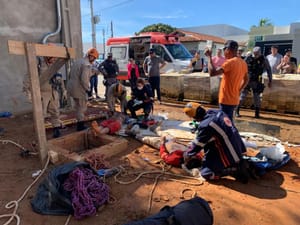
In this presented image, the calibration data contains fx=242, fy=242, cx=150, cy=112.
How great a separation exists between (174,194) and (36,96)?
227 centimetres

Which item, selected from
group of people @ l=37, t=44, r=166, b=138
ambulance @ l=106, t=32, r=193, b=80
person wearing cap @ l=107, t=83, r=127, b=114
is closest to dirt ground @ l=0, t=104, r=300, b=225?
group of people @ l=37, t=44, r=166, b=138

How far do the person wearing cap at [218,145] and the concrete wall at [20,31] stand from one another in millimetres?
5538

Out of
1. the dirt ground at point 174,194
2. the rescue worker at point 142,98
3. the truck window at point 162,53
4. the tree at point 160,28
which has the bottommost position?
the dirt ground at point 174,194

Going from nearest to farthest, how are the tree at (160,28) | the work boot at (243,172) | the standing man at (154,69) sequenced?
1. the work boot at (243,172)
2. the standing man at (154,69)
3. the tree at (160,28)

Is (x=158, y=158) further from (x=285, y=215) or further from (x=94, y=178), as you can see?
(x=285, y=215)

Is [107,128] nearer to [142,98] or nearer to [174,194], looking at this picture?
[142,98]

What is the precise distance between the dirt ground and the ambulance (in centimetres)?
712

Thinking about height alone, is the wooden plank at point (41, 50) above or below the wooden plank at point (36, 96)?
above

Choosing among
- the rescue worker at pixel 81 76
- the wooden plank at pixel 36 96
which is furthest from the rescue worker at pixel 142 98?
the wooden plank at pixel 36 96

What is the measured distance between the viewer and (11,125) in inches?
229

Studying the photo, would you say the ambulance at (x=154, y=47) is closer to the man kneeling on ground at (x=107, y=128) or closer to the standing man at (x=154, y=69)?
the standing man at (x=154, y=69)

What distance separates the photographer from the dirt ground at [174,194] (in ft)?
7.99

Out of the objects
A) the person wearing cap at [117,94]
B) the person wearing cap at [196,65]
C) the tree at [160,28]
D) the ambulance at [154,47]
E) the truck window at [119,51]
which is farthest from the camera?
the tree at [160,28]

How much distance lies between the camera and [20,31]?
6.51 metres
